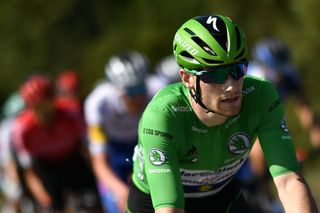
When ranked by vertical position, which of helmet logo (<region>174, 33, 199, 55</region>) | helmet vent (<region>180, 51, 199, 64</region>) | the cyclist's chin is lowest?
the cyclist's chin

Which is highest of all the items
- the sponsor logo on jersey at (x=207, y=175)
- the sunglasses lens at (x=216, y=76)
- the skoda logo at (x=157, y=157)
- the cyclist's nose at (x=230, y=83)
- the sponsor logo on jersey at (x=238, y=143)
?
the sunglasses lens at (x=216, y=76)

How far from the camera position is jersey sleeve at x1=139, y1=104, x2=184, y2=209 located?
15.6 feet

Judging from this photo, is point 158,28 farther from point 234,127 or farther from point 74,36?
point 234,127

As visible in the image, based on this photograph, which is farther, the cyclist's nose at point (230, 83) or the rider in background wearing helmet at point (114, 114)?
the rider in background wearing helmet at point (114, 114)

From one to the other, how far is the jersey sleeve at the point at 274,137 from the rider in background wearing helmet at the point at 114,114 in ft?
10.5

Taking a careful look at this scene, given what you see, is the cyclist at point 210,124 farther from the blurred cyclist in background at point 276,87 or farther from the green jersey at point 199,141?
the blurred cyclist in background at point 276,87

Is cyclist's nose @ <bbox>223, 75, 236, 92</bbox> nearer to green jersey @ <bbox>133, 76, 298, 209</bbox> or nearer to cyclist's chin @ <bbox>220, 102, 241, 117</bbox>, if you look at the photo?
cyclist's chin @ <bbox>220, 102, 241, 117</bbox>

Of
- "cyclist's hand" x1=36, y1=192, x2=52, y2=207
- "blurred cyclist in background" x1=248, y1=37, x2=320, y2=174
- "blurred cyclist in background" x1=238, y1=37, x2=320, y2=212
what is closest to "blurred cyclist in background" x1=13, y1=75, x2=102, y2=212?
"cyclist's hand" x1=36, y1=192, x2=52, y2=207

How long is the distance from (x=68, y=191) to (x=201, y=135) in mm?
5261

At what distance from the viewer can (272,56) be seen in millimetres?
10320

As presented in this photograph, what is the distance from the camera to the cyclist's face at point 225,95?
475cm

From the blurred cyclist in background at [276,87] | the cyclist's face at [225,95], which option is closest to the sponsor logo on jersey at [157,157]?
the cyclist's face at [225,95]

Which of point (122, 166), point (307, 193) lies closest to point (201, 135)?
point (307, 193)

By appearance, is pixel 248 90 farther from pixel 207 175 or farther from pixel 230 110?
pixel 207 175
